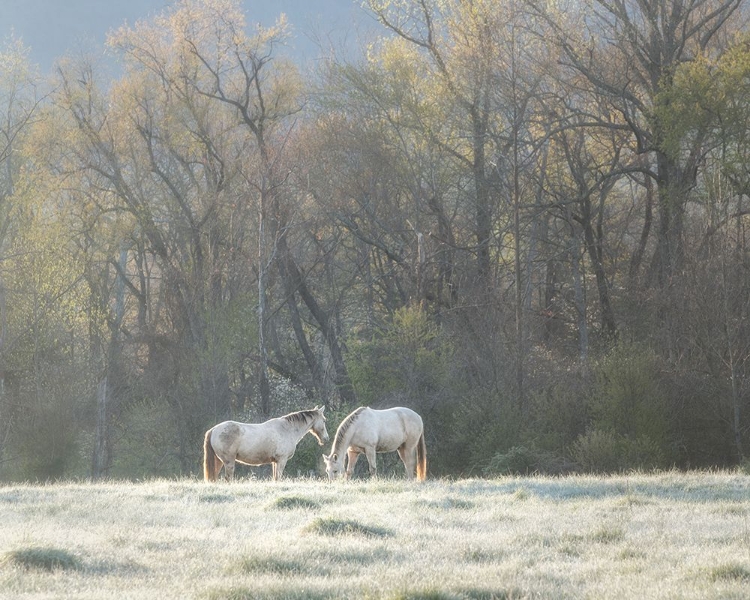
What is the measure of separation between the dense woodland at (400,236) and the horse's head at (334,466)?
7075 mm

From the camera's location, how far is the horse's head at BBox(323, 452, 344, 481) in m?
19.5

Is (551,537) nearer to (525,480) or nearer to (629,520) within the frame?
(629,520)

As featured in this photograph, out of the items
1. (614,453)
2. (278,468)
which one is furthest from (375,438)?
(614,453)

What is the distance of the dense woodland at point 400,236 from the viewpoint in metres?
27.5

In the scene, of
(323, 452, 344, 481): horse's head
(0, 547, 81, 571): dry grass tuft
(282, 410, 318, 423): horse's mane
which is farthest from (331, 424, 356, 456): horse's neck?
(0, 547, 81, 571): dry grass tuft

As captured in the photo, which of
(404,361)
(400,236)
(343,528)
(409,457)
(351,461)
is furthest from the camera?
(400,236)

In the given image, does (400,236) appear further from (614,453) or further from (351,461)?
(351,461)

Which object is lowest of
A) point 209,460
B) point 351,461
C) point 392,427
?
point 351,461

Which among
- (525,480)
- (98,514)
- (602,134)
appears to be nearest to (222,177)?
(602,134)

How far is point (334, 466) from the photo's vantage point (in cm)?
1959

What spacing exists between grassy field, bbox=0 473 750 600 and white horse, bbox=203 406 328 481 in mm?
3837

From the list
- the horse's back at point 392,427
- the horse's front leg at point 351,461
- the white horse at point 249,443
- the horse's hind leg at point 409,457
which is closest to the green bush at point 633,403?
the horse's hind leg at point 409,457

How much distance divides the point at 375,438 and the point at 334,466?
1.03 meters

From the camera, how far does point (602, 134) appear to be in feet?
117
